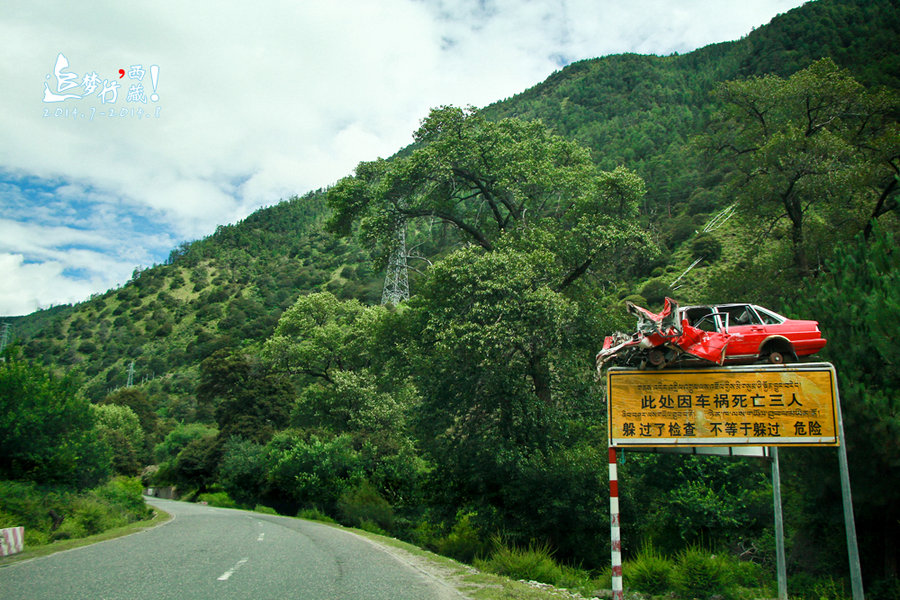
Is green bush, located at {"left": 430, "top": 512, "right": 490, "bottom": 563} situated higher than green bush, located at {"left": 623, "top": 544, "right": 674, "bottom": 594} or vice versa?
green bush, located at {"left": 623, "top": 544, "right": 674, "bottom": 594}

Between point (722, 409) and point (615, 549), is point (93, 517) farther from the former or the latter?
point (722, 409)

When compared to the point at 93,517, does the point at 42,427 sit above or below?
above

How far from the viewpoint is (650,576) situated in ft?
40.0

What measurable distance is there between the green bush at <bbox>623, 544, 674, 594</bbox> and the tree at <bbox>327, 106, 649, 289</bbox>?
8.98 meters

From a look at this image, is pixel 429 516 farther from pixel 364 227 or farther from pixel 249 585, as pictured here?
pixel 249 585

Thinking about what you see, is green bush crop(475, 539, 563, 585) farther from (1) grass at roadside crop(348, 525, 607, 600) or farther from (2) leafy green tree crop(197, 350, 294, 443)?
(2) leafy green tree crop(197, 350, 294, 443)

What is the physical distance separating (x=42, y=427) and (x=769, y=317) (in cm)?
2152

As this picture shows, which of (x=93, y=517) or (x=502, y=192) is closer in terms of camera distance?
(x=93, y=517)

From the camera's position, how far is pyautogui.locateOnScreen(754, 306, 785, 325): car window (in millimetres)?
9930

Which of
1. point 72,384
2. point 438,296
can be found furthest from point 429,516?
point 72,384

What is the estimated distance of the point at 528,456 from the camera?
17.4m

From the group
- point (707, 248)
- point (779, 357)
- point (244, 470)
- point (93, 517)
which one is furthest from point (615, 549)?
point (707, 248)

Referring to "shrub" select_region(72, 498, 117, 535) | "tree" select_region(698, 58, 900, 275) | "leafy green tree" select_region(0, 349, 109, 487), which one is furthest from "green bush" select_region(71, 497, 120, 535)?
"tree" select_region(698, 58, 900, 275)

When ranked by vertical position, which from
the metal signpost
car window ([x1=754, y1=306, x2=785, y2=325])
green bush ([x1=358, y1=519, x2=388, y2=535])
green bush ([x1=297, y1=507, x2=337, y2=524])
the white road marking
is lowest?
green bush ([x1=297, y1=507, x2=337, y2=524])
